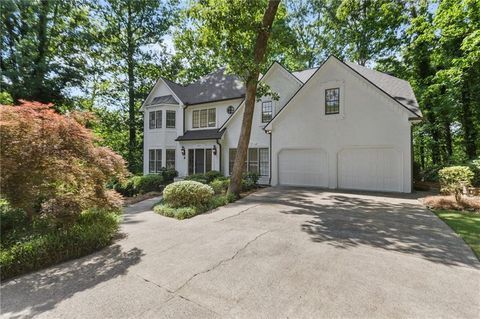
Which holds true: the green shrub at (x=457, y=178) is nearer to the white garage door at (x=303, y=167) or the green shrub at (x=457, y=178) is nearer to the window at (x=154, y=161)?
the white garage door at (x=303, y=167)

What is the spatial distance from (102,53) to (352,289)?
27.5m

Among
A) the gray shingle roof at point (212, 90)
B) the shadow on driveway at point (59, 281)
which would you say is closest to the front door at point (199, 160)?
→ the gray shingle roof at point (212, 90)

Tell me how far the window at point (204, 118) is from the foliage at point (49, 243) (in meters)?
13.7

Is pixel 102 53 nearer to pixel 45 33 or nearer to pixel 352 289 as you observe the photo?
pixel 45 33

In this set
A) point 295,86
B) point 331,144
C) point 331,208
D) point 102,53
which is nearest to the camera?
point 331,208

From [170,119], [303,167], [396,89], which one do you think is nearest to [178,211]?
[303,167]

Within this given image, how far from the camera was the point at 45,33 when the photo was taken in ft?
59.1

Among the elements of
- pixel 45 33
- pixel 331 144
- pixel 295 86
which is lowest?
pixel 331 144

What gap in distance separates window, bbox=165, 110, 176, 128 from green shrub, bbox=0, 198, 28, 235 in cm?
1407

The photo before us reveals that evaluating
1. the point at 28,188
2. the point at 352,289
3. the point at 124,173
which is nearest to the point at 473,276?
the point at 352,289

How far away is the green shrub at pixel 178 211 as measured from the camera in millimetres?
8641

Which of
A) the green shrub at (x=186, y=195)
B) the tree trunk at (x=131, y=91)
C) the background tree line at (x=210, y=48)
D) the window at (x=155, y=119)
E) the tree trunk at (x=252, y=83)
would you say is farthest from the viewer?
the tree trunk at (x=131, y=91)

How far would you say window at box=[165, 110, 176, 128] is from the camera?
2028cm

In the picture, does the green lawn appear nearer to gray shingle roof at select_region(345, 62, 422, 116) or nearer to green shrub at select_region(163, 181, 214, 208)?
gray shingle roof at select_region(345, 62, 422, 116)
